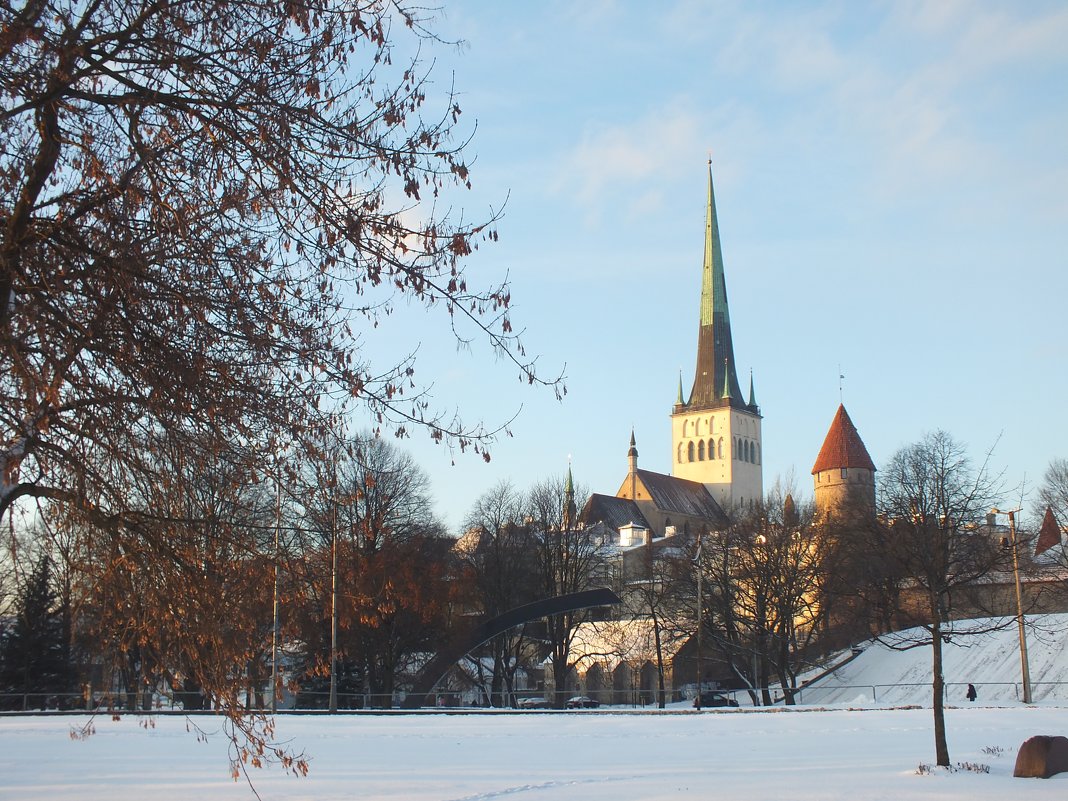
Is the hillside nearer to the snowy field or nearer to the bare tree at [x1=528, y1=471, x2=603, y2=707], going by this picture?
the bare tree at [x1=528, y1=471, x2=603, y2=707]

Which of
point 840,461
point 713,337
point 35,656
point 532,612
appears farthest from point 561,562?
point 713,337

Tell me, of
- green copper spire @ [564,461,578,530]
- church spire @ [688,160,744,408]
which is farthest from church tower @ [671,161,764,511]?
green copper spire @ [564,461,578,530]

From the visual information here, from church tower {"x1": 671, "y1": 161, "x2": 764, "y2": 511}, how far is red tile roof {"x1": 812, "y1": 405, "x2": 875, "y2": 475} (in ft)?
122

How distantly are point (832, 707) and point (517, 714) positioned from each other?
11053 millimetres

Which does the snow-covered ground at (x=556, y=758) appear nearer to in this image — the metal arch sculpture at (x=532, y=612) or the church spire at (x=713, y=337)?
the metal arch sculpture at (x=532, y=612)

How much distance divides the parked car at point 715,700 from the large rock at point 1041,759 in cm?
3732

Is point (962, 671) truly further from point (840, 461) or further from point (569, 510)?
point (840, 461)

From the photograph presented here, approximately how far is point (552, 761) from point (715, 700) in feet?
128

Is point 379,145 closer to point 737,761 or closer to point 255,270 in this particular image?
point 255,270

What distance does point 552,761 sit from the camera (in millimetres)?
18625

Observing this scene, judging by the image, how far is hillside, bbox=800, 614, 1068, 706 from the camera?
49719 millimetres

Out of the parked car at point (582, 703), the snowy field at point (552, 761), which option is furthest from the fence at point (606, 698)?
the snowy field at point (552, 761)

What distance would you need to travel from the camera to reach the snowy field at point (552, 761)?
46.5ft

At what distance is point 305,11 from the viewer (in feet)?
27.8
